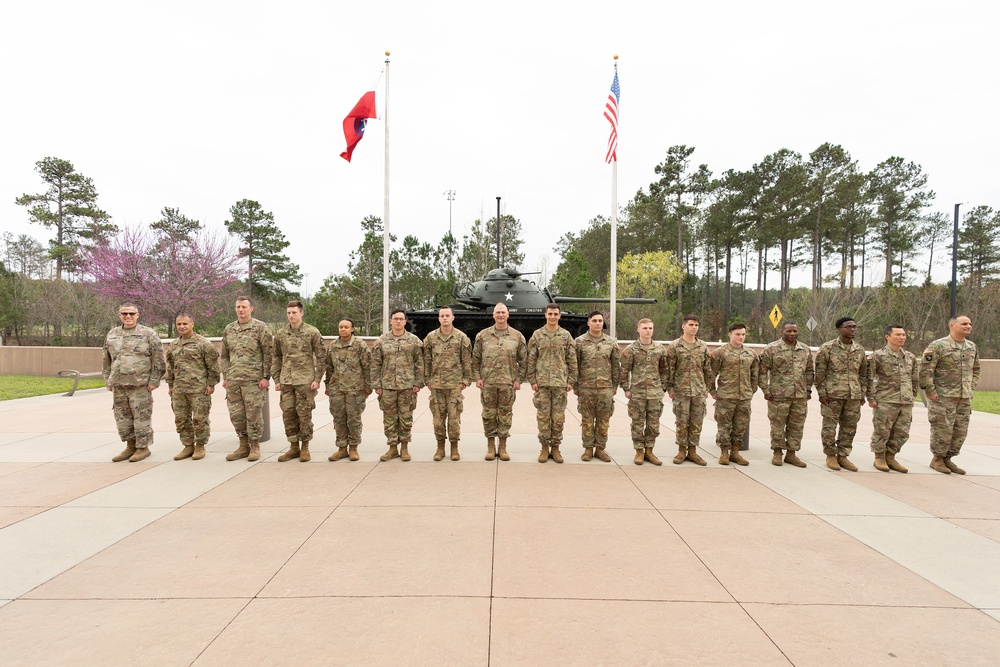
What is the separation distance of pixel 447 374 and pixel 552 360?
120 cm

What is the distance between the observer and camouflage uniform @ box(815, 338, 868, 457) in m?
5.45

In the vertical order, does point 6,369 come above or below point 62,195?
below

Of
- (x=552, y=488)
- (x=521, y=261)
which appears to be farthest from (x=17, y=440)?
(x=521, y=261)

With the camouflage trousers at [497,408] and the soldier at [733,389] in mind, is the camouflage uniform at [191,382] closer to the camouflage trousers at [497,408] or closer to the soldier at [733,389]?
the camouflage trousers at [497,408]

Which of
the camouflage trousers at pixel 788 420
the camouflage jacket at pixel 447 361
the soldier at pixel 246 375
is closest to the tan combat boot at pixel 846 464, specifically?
the camouflage trousers at pixel 788 420

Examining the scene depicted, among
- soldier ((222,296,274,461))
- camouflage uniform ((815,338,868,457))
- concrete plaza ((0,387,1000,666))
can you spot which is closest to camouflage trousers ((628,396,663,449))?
concrete plaza ((0,387,1000,666))

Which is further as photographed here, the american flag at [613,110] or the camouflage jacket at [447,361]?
the american flag at [613,110]

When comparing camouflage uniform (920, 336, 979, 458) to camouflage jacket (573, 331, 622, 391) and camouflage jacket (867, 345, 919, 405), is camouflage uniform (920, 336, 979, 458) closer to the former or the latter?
camouflage jacket (867, 345, 919, 405)

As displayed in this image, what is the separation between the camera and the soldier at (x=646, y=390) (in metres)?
5.60

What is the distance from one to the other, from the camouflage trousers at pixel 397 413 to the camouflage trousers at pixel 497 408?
831 millimetres

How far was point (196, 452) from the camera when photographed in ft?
18.7

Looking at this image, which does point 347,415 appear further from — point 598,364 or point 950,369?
point 950,369

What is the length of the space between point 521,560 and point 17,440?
724 cm

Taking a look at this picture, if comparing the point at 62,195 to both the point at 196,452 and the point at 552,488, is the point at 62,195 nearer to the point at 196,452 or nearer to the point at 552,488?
the point at 196,452
